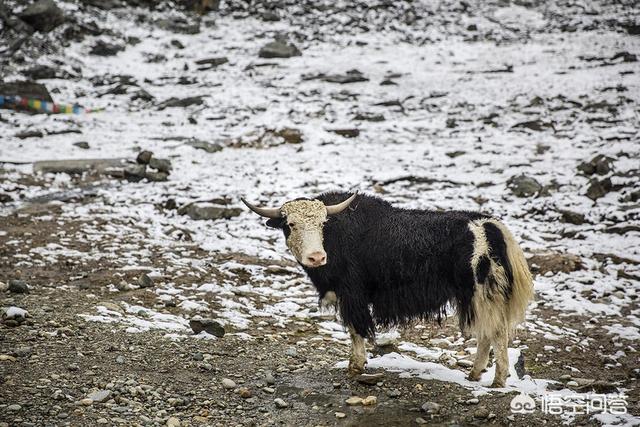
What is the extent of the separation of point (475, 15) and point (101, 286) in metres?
23.3

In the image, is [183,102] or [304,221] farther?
[183,102]

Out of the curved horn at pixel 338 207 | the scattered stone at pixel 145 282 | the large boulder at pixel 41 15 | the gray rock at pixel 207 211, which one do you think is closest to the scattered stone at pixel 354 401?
the curved horn at pixel 338 207

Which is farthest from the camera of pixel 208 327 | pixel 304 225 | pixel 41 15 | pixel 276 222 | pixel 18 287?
pixel 41 15

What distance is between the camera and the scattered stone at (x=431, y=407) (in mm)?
4223

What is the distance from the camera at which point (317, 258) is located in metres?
4.57

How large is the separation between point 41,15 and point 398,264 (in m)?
20.7

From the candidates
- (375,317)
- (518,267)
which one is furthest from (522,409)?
(375,317)

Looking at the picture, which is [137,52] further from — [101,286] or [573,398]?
[573,398]

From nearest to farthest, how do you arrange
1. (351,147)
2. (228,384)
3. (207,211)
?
(228,384)
(207,211)
(351,147)

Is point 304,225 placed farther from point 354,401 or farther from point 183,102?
point 183,102

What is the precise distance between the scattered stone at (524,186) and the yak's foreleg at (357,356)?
22.1 feet

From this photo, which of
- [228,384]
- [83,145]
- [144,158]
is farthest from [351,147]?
[228,384]

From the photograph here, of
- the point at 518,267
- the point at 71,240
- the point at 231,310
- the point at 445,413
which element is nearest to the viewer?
the point at 445,413

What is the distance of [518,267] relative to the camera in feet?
15.0
